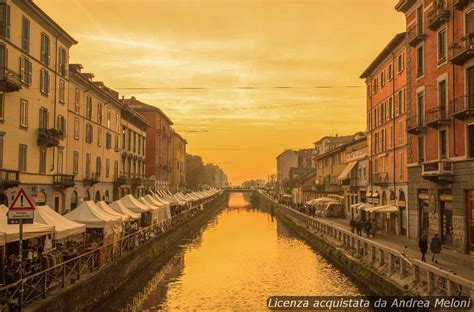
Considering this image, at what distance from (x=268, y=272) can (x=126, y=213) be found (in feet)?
31.6

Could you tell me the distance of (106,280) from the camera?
74.7 feet

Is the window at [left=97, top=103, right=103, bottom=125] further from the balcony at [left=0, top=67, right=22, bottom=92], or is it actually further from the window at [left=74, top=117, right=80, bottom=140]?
Result: the balcony at [left=0, top=67, right=22, bottom=92]

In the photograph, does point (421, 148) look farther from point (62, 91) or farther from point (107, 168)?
point (107, 168)

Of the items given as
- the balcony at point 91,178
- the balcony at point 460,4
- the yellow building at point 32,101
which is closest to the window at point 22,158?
the yellow building at point 32,101

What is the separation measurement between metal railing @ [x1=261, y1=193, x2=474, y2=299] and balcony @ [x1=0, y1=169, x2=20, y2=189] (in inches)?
823

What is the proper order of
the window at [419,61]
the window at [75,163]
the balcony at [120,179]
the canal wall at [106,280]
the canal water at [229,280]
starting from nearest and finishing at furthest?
1. the canal wall at [106,280]
2. the canal water at [229,280]
3. the window at [419,61]
4. the window at [75,163]
5. the balcony at [120,179]

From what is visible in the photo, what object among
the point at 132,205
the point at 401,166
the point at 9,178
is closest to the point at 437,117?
the point at 401,166

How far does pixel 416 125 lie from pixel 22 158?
86.3 ft

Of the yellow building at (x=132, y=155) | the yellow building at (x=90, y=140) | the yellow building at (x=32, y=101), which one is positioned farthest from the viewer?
the yellow building at (x=132, y=155)

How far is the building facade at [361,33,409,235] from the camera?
39438 mm

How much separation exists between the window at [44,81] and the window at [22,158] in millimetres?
4694

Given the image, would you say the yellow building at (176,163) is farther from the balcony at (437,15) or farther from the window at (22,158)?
the balcony at (437,15)

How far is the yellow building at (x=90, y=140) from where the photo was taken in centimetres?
4222

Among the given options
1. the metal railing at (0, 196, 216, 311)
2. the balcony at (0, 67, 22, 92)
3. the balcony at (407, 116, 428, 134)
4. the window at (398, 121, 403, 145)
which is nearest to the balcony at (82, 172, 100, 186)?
the metal railing at (0, 196, 216, 311)
